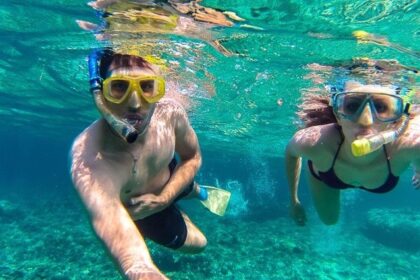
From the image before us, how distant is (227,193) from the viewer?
27.4 feet

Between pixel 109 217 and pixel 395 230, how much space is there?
2831 centimetres

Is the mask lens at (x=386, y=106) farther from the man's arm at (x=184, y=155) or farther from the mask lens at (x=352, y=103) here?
the man's arm at (x=184, y=155)

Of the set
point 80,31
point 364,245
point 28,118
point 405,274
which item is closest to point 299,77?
point 80,31

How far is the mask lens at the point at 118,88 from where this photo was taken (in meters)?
4.55

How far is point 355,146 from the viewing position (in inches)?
189

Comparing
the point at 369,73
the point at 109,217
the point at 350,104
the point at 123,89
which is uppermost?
the point at 369,73

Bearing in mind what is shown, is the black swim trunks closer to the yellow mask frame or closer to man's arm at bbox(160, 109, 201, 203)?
man's arm at bbox(160, 109, 201, 203)

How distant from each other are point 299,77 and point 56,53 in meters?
10.7

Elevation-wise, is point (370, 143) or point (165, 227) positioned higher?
point (370, 143)

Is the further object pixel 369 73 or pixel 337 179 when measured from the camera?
pixel 369 73

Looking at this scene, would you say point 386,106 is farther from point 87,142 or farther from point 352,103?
point 87,142

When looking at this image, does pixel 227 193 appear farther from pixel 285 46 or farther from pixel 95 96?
pixel 285 46

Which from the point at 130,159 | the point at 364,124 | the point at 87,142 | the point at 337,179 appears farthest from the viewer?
the point at 337,179

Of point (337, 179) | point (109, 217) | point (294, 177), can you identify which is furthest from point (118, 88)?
point (337, 179)
